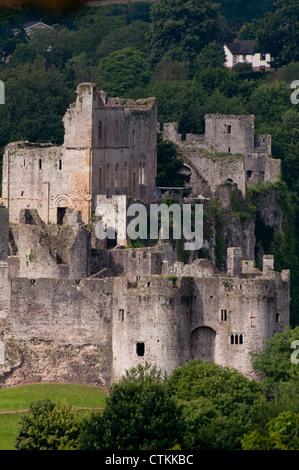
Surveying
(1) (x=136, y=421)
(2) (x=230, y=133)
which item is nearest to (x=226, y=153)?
(2) (x=230, y=133)

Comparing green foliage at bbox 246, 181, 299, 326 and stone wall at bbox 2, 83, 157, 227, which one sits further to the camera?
green foliage at bbox 246, 181, 299, 326

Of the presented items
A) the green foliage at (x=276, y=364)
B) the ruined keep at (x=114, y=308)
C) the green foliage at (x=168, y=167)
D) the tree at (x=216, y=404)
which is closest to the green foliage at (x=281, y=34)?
the green foliage at (x=168, y=167)

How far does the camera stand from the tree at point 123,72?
131375 mm

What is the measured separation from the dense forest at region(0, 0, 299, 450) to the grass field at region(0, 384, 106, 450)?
2.47m

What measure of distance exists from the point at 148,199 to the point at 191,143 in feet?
42.2

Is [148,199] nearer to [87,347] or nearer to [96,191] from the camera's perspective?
[96,191]

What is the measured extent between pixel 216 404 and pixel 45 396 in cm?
850

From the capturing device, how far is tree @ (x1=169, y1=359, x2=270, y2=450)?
70.1 m

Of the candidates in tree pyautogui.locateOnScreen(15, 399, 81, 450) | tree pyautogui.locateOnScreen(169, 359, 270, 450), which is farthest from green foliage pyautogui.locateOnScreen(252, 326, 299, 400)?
tree pyautogui.locateOnScreen(15, 399, 81, 450)

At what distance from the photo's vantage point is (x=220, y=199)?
107 meters

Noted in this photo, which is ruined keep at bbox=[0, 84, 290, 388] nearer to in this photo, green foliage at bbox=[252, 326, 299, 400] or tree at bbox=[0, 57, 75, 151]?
green foliage at bbox=[252, 326, 299, 400]

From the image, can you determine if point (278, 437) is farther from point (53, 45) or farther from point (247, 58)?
point (247, 58)

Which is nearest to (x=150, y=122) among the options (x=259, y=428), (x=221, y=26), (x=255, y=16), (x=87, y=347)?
(x=87, y=347)

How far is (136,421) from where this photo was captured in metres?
68.8
